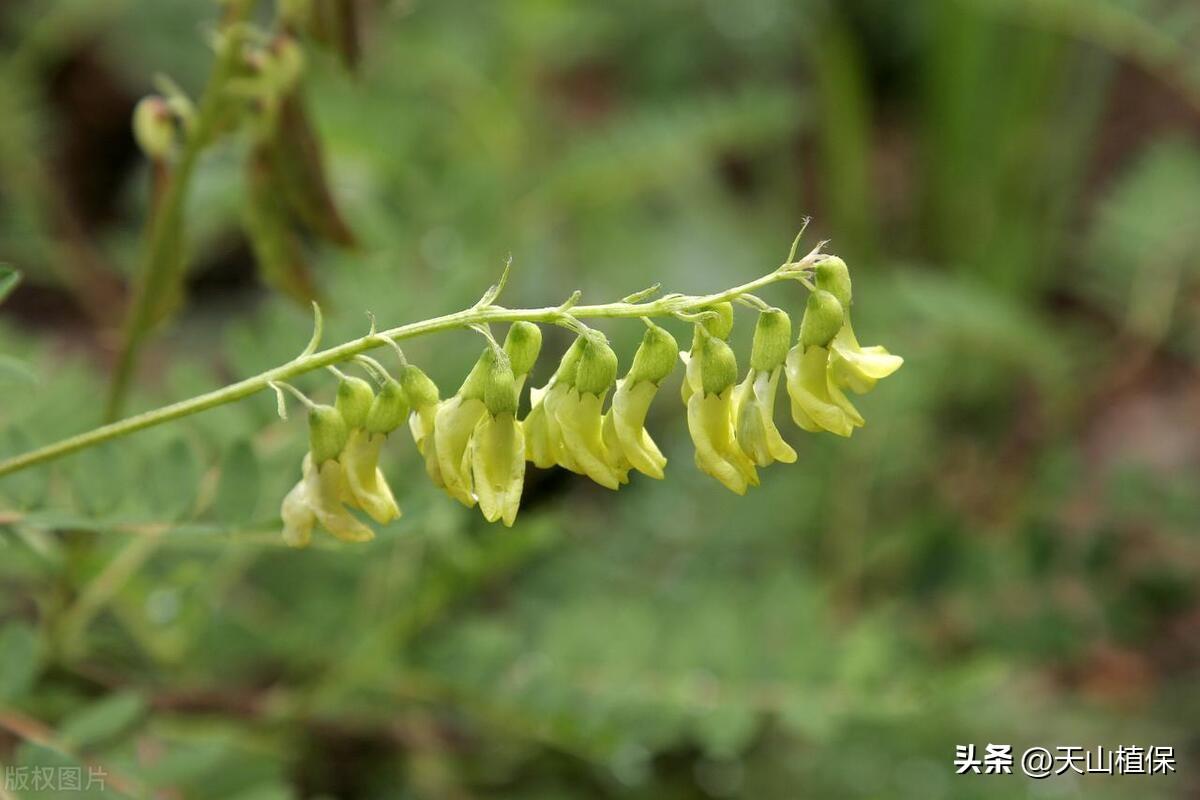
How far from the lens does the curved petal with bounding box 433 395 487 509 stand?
2.41 ft

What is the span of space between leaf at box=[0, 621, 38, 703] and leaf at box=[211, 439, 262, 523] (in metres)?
0.21

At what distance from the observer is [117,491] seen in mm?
950

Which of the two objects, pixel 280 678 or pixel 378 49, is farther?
pixel 378 49

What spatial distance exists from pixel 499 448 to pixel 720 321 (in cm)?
14

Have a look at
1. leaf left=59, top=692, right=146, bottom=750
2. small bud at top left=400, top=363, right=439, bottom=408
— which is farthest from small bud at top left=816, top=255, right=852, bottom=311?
leaf left=59, top=692, right=146, bottom=750

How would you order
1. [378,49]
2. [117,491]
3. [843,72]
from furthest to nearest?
1. [843,72]
2. [378,49]
3. [117,491]

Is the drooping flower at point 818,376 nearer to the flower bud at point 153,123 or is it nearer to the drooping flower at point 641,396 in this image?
the drooping flower at point 641,396

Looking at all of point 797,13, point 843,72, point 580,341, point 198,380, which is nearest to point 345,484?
point 580,341

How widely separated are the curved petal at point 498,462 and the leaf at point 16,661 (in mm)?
497

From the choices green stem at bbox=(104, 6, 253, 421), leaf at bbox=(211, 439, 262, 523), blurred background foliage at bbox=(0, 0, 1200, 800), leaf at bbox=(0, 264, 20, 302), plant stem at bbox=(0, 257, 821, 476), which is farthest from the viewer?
blurred background foliage at bbox=(0, 0, 1200, 800)

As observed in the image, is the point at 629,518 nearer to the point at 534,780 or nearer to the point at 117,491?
the point at 534,780

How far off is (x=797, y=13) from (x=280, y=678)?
217cm

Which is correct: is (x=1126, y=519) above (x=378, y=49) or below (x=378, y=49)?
below

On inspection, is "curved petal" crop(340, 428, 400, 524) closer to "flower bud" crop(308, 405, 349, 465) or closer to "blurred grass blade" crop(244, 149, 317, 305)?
"flower bud" crop(308, 405, 349, 465)
